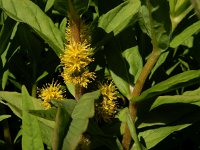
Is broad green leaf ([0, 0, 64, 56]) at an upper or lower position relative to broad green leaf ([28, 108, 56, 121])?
upper

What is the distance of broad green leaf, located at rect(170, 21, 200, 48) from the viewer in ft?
3.76

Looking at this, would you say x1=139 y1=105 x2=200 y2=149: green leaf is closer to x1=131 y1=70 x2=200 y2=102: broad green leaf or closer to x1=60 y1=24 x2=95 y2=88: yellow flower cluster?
x1=131 y1=70 x2=200 y2=102: broad green leaf

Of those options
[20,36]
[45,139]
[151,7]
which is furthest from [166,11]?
[20,36]

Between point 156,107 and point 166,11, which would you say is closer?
point 166,11

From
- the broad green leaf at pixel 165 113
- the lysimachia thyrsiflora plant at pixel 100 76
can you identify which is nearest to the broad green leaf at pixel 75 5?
the lysimachia thyrsiflora plant at pixel 100 76

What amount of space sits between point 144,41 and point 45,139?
50 cm

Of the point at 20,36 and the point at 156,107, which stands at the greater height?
the point at 20,36

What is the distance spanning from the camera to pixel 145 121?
4.14ft

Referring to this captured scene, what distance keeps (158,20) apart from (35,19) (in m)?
0.38

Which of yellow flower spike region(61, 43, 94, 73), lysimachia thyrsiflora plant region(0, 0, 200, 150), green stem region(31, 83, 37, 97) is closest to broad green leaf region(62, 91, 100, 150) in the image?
lysimachia thyrsiflora plant region(0, 0, 200, 150)

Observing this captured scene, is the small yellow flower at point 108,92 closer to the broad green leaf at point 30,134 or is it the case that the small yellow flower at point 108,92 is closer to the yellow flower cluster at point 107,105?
the yellow flower cluster at point 107,105

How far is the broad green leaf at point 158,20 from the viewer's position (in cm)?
106

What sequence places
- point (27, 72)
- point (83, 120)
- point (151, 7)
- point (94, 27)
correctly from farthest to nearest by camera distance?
point (27, 72), point (94, 27), point (151, 7), point (83, 120)

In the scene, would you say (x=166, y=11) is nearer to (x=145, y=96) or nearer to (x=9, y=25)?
(x=145, y=96)
